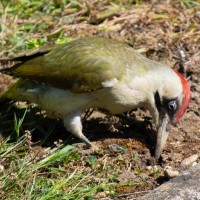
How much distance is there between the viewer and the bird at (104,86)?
6.86m

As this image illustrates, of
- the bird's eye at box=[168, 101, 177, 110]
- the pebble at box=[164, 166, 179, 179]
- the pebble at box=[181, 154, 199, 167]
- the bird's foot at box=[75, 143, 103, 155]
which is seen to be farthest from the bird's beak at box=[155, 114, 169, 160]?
the bird's foot at box=[75, 143, 103, 155]

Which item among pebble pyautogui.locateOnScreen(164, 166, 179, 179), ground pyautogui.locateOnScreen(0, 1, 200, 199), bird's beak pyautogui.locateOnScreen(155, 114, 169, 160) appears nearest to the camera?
pebble pyautogui.locateOnScreen(164, 166, 179, 179)

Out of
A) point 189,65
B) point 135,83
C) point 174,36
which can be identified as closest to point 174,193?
point 135,83

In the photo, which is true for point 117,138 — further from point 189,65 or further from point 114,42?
point 189,65

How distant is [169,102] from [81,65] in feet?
3.04

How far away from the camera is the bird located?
686 cm

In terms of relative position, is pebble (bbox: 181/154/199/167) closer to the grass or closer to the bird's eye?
the bird's eye

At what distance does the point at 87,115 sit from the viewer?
7547 millimetres

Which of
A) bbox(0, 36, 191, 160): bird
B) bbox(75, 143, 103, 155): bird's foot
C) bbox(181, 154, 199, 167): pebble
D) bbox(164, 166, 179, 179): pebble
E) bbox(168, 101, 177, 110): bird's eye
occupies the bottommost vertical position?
bbox(181, 154, 199, 167): pebble

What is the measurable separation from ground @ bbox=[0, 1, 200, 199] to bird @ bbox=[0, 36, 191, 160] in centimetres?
22

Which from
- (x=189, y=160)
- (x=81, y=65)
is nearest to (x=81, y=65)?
(x=81, y=65)

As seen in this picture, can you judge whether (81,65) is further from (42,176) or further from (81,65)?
(42,176)

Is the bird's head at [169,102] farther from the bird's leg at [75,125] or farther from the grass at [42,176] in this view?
the grass at [42,176]

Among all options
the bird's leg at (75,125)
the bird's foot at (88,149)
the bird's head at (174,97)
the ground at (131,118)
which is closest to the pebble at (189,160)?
the ground at (131,118)
